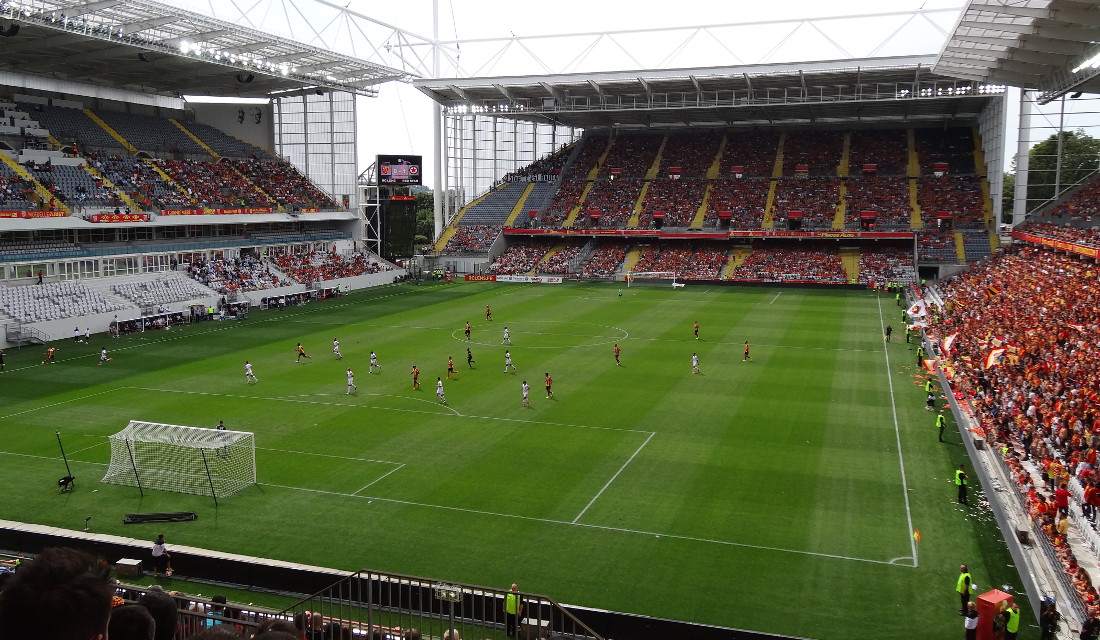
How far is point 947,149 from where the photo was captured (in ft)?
259

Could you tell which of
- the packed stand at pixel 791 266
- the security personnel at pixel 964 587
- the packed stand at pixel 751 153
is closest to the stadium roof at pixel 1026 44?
the packed stand at pixel 791 266

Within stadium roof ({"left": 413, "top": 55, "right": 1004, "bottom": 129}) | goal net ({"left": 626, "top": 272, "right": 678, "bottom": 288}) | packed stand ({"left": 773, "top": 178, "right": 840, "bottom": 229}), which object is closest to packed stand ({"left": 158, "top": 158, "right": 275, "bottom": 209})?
stadium roof ({"left": 413, "top": 55, "right": 1004, "bottom": 129})

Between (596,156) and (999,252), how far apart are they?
4343 centimetres

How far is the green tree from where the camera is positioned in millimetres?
59094

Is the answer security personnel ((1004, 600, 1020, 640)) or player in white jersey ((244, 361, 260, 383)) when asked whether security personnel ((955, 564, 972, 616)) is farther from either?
player in white jersey ((244, 361, 260, 383))

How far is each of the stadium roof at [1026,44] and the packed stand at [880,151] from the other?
79.7 ft

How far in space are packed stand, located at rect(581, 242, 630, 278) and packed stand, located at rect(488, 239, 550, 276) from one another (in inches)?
Answer: 205

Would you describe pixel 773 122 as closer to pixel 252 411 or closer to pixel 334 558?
pixel 252 411

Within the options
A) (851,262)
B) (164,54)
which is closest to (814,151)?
(851,262)

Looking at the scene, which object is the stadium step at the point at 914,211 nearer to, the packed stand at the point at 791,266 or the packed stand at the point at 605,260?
the packed stand at the point at 791,266

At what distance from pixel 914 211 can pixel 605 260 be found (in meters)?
27.5

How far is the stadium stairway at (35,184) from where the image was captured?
1969 inches

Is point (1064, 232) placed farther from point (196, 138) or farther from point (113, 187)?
point (196, 138)

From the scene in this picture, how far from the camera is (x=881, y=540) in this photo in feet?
61.2
